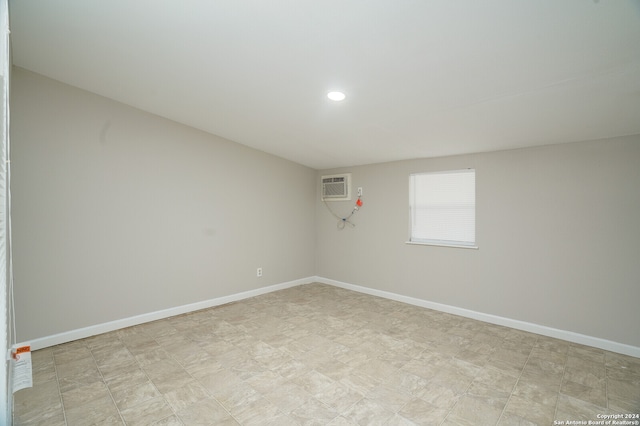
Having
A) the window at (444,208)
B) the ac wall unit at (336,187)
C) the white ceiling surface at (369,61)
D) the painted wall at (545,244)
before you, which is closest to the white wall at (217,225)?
the painted wall at (545,244)

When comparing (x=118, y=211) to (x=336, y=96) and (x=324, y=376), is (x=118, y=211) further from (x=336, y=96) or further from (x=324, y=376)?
(x=324, y=376)

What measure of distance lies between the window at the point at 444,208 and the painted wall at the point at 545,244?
98mm

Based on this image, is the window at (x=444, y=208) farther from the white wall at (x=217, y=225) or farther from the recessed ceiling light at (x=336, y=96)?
the recessed ceiling light at (x=336, y=96)

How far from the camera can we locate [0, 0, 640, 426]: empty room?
187 cm

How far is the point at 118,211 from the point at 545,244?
469cm

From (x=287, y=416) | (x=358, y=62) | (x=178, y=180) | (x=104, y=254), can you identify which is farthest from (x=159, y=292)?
(x=358, y=62)

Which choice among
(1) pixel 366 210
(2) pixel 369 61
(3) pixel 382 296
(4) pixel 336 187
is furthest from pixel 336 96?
(3) pixel 382 296

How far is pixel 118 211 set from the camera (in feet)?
10.9

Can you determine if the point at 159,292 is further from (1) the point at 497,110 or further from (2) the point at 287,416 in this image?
(1) the point at 497,110

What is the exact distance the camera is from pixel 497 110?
2537 millimetres

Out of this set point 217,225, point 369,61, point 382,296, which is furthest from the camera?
point 382,296

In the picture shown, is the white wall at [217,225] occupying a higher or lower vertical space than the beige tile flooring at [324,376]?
higher

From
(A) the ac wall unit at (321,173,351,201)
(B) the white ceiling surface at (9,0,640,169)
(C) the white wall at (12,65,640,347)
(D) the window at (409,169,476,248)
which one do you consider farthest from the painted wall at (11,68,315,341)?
(D) the window at (409,169,476,248)

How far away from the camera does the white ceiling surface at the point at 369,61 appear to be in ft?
5.32
